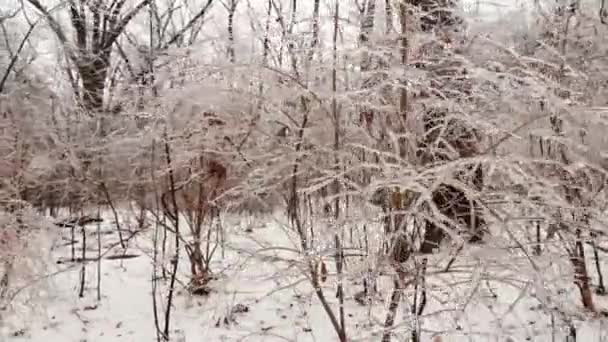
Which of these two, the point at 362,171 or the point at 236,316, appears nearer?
the point at 362,171

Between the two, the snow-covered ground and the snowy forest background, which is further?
the snow-covered ground

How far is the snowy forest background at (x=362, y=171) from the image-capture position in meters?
2.32

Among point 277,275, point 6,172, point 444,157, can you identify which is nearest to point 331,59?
point 444,157

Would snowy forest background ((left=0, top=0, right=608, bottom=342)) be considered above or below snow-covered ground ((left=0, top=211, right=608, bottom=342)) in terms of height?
above

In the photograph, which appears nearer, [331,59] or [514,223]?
[514,223]

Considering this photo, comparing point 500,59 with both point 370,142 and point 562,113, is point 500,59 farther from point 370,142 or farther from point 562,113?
point 370,142

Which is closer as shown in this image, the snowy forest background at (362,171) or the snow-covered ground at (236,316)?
the snowy forest background at (362,171)

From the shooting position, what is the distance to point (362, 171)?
10.8 feet

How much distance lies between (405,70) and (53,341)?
12.1ft

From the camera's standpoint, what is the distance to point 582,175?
3.61 metres

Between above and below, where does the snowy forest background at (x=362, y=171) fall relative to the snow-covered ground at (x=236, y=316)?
above

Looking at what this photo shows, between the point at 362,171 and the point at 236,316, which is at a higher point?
the point at 362,171

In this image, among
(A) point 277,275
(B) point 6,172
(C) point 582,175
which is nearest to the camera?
(A) point 277,275

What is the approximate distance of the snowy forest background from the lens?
2.32 meters
